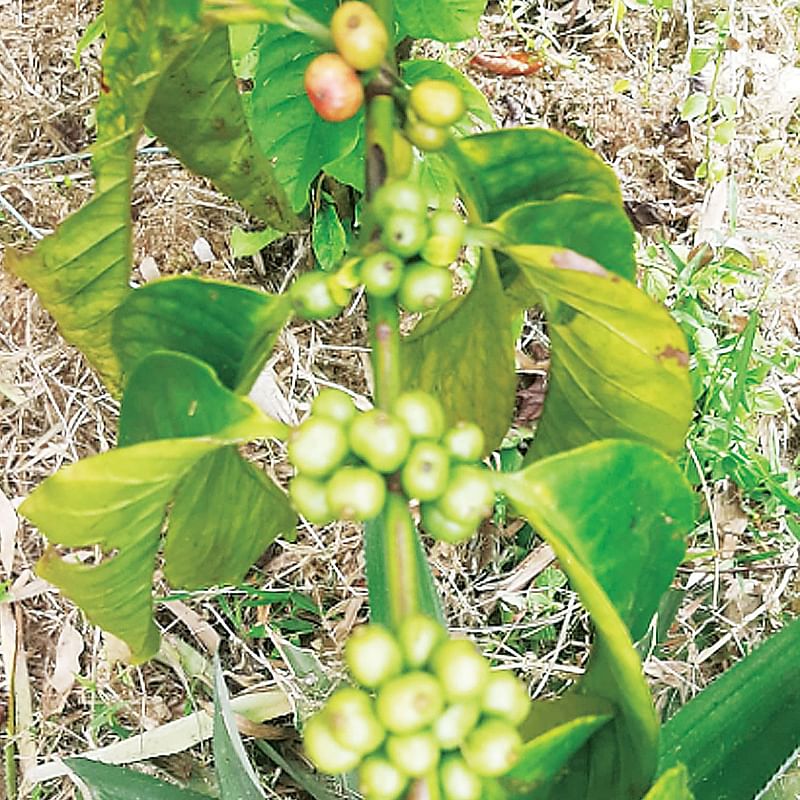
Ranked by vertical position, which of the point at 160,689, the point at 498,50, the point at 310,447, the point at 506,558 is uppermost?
the point at 310,447

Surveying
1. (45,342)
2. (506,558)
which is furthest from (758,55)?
(45,342)

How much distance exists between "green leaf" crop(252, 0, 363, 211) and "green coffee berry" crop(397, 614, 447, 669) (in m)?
0.59

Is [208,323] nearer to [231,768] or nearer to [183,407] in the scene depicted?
[183,407]

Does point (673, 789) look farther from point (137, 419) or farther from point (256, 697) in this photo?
point (256, 697)

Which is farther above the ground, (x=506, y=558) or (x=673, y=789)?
(x=673, y=789)

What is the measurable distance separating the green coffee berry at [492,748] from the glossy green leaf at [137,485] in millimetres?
166

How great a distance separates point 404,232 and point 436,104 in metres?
0.07

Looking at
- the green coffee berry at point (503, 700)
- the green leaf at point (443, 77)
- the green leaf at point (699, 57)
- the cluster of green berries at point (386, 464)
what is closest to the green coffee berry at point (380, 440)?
the cluster of green berries at point (386, 464)

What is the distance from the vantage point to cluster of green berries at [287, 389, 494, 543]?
0.56 meters

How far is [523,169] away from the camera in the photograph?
2.37 ft

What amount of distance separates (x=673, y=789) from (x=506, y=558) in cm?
81

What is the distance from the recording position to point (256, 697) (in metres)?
1.42

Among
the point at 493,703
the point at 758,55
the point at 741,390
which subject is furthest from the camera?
the point at 758,55

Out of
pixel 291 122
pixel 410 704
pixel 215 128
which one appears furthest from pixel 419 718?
pixel 291 122
